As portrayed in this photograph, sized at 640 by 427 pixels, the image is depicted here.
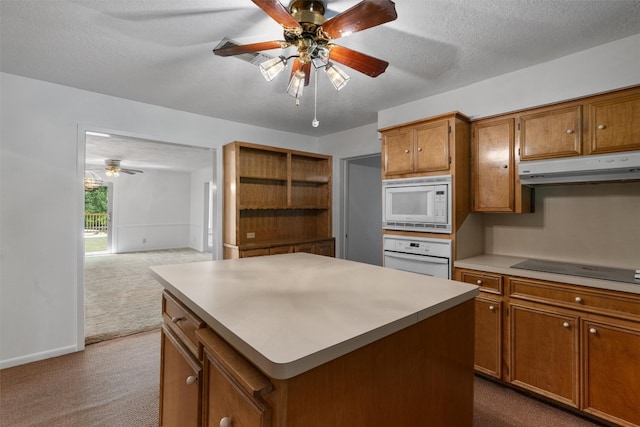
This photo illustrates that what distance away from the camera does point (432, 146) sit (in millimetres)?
2654

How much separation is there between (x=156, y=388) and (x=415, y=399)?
2.05 m

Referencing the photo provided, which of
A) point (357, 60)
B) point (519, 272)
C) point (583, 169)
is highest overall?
point (357, 60)

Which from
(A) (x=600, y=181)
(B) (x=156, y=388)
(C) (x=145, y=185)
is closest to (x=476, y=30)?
(A) (x=600, y=181)

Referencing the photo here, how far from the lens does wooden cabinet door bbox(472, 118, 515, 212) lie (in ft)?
8.04

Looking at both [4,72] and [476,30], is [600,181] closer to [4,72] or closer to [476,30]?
[476,30]

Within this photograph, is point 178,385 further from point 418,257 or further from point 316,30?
point 418,257

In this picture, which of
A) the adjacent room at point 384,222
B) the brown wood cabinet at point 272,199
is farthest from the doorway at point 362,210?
the adjacent room at point 384,222

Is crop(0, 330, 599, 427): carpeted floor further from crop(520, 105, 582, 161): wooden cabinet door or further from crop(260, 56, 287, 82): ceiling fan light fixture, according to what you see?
crop(260, 56, 287, 82): ceiling fan light fixture

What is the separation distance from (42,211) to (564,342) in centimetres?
419

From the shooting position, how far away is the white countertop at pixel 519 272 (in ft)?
5.80

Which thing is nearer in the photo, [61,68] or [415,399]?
[415,399]

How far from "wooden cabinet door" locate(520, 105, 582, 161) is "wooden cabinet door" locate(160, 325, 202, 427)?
2.62 meters

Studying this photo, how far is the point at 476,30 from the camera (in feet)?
6.21

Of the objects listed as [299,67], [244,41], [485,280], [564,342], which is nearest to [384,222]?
[485,280]
